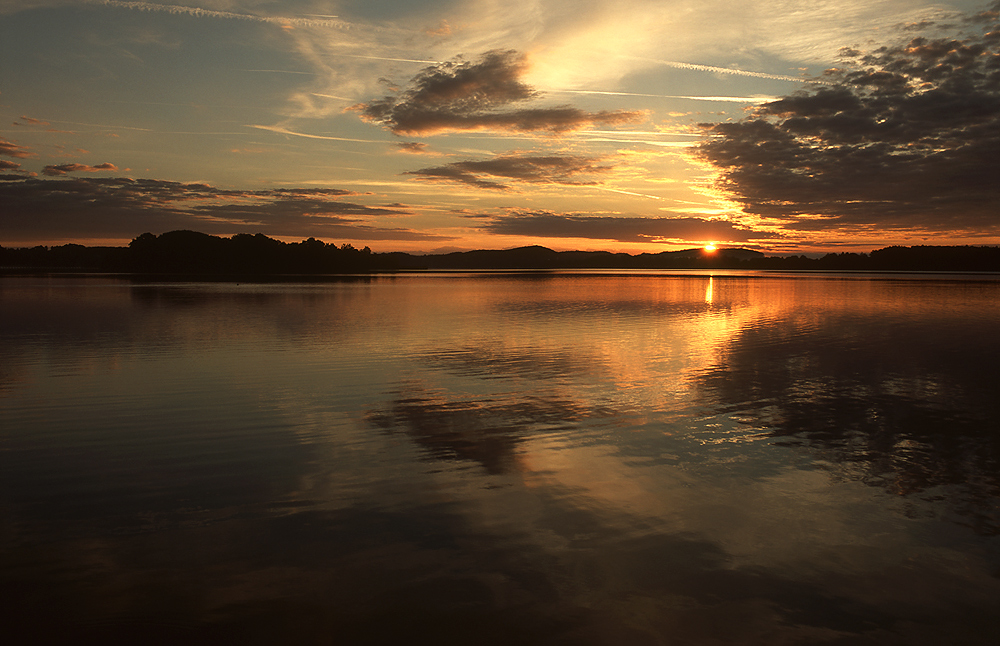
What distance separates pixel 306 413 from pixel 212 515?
6006 mm

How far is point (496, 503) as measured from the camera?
918cm

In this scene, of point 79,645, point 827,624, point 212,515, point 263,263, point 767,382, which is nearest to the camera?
point 79,645

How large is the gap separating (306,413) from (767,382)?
543 inches

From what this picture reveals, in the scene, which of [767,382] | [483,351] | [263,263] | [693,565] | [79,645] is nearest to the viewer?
[79,645]

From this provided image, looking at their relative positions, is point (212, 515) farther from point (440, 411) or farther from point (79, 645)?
point (440, 411)

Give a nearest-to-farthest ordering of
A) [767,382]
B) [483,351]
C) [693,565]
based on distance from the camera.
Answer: [693,565] → [767,382] → [483,351]

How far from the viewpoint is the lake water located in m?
6.33

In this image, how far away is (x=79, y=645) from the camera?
5.79m

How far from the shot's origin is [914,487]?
394 inches

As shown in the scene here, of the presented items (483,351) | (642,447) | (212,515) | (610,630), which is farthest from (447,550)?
(483,351)

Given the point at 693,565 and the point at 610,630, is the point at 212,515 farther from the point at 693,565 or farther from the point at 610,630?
the point at 693,565

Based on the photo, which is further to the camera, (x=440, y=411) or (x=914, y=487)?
(x=440, y=411)

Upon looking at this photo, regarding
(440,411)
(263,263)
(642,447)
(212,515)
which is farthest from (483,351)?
(263,263)

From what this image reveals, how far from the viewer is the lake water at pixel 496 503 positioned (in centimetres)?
633
